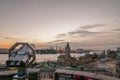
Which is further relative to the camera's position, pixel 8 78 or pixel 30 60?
pixel 8 78

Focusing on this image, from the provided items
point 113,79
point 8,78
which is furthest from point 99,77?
point 8,78

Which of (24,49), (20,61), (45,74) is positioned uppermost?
(24,49)

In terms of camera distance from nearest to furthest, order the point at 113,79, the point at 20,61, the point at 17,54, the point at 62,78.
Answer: the point at 20,61 → the point at 17,54 → the point at 113,79 → the point at 62,78

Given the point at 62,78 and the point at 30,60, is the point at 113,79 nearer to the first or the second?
the point at 62,78

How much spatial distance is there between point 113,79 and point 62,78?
15.4 feet

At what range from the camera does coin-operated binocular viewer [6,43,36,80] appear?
10.2 metres

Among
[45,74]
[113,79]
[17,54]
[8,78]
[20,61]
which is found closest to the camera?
[20,61]

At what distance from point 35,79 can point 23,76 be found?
4289 mm

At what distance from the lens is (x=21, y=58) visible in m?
10.4

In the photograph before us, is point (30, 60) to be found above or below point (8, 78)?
above

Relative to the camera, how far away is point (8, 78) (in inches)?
583

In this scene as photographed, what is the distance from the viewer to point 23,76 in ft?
36.5

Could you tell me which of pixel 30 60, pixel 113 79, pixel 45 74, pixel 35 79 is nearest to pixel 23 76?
pixel 30 60

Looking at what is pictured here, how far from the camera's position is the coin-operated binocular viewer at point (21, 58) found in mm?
10172
